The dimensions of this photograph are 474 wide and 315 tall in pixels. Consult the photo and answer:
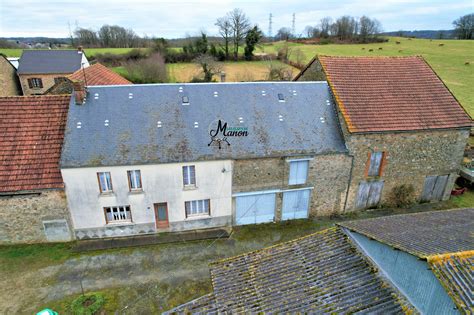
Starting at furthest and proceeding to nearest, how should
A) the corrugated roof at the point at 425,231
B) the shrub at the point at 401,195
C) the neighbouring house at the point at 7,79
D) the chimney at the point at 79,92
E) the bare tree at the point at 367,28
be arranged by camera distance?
the bare tree at the point at 367,28, the neighbouring house at the point at 7,79, the shrub at the point at 401,195, the chimney at the point at 79,92, the corrugated roof at the point at 425,231

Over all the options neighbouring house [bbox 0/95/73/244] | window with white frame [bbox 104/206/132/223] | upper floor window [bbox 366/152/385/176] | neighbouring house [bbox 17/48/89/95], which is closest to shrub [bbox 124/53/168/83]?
neighbouring house [bbox 17/48/89/95]

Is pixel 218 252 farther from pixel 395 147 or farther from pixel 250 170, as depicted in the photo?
pixel 395 147

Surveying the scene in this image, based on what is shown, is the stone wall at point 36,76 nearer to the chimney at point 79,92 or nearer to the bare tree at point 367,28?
the chimney at point 79,92

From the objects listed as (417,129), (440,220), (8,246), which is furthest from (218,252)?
(417,129)

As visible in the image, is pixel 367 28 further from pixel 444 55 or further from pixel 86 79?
pixel 86 79

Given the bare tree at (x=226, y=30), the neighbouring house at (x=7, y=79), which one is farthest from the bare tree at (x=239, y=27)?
the neighbouring house at (x=7, y=79)

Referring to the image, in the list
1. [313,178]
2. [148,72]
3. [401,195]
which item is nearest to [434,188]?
[401,195]

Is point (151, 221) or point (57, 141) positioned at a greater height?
point (57, 141)
